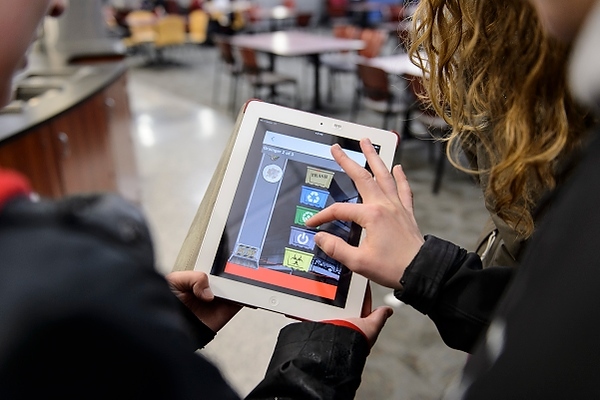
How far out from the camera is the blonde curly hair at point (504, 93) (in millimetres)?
636

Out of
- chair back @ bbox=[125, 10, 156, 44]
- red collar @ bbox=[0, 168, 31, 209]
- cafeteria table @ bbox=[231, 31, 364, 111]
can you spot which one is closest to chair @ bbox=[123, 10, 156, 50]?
chair back @ bbox=[125, 10, 156, 44]

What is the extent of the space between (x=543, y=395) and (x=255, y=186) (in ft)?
1.95

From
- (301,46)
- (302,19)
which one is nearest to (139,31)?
(302,19)

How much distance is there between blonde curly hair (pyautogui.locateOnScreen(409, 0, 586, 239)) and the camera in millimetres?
636

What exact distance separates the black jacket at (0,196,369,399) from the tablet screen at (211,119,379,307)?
1.37 ft

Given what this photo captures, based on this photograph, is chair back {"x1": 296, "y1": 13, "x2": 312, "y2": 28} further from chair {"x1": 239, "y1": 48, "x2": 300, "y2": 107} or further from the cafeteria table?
chair {"x1": 239, "y1": 48, "x2": 300, "y2": 107}

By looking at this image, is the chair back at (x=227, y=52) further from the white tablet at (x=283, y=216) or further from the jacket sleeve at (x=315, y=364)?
the jacket sleeve at (x=315, y=364)

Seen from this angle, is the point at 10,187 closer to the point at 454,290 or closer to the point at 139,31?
the point at 454,290

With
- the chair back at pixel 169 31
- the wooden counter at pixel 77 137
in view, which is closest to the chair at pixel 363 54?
the wooden counter at pixel 77 137

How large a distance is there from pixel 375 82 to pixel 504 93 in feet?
11.7

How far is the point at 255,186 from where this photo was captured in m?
0.87

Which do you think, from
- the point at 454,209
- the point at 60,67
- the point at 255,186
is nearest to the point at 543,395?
the point at 255,186

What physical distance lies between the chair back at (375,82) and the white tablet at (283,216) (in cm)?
329

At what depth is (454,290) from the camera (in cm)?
73
